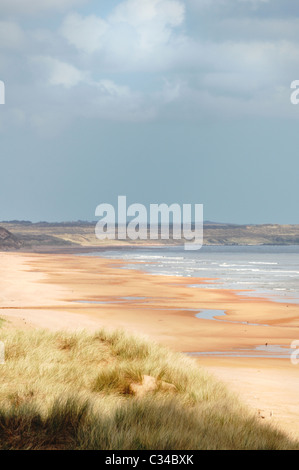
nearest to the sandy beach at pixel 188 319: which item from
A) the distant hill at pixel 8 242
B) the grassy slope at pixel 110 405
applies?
the grassy slope at pixel 110 405

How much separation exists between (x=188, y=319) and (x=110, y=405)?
46.0 feet

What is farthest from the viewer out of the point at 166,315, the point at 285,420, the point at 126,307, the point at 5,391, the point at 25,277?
the point at 25,277

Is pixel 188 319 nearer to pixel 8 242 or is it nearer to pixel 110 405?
pixel 110 405

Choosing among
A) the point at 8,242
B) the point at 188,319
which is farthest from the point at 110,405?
the point at 8,242

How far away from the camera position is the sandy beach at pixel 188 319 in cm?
1157

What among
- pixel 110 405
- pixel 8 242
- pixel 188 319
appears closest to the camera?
pixel 110 405

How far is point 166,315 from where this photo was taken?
23.0 metres

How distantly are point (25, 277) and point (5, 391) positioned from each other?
109ft

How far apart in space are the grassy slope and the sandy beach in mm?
1118

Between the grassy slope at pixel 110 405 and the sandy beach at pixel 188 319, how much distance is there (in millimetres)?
1118

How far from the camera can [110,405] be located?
8.10m

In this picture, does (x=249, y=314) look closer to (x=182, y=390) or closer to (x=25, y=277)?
(x=182, y=390)

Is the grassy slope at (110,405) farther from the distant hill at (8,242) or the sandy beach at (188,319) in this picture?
the distant hill at (8,242)

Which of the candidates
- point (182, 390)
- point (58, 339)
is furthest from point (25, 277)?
point (182, 390)
